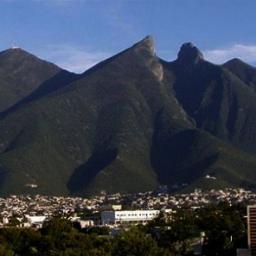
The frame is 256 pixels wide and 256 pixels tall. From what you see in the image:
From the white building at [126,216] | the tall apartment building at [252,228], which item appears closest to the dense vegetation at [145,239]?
the tall apartment building at [252,228]

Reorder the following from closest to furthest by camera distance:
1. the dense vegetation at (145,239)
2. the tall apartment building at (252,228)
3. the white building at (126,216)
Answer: the dense vegetation at (145,239) → the tall apartment building at (252,228) → the white building at (126,216)

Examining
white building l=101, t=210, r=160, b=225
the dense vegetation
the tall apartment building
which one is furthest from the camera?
white building l=101, t=210, r=160, b=225

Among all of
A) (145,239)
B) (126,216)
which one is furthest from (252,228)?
(126,216)

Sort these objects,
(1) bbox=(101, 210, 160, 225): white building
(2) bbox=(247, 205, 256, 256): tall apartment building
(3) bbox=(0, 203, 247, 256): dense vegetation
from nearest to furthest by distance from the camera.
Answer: (3) bbox=(0, 203, 247, 256): dense vegetation
(2) bbox=(247, 205, 256, 256): tall apartment building
(1) bbox=(101, 210, 160, 225): white building

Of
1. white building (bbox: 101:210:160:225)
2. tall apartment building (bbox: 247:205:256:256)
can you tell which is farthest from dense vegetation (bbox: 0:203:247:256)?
white building (bbox: 101:210:160:225)

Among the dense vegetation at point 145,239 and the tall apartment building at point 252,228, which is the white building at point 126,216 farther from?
the tall apartment building at point 252,228

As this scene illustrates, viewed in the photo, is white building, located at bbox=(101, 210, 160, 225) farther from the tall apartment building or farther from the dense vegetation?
the tall apartment building

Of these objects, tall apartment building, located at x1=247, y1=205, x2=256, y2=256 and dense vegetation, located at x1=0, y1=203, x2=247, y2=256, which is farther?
tall apartment building, located at x1=247, y1=205, x2=256, y2=256
